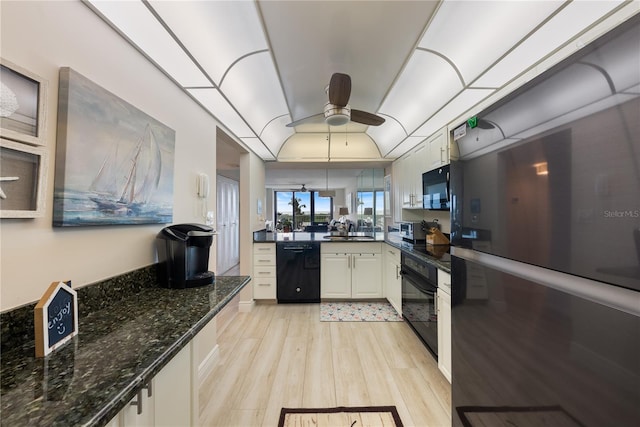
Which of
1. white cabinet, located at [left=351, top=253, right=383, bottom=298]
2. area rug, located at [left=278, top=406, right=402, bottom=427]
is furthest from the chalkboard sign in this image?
white cabinet, located at [left=351, top=253, right=383, bottom=298]

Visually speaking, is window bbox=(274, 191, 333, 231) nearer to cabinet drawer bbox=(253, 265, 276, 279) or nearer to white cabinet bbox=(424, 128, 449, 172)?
cabinet drawer bbox=(253, 265, 276, 279)

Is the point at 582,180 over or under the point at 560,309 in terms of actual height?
over

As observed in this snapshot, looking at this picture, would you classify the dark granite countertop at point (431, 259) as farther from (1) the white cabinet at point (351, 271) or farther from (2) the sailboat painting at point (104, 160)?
(2) the sailboat painting at point (104, 160)

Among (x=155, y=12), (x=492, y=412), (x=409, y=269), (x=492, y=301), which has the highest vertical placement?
(x=155, y=12)

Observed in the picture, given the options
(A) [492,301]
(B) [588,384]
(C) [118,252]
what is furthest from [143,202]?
(B) [588,384]

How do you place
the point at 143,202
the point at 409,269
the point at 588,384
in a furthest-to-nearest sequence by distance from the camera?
the point at 409,269
the point at 143,202
the point at 588,384

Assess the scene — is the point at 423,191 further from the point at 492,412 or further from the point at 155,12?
the point at 155,12

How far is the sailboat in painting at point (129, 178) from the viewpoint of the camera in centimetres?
104

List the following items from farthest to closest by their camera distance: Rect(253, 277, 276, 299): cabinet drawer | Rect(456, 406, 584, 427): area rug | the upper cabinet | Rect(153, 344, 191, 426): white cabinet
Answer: Rect(253, 277, 276, 299): cabinet drawer → the upper cabinet → Rect(153, 344, 191, 426): white cabinet → Rect(456, 406, 584, 427): area rug

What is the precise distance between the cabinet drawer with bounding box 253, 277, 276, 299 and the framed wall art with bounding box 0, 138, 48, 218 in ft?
9.47

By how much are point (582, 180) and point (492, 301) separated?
1.72 feet

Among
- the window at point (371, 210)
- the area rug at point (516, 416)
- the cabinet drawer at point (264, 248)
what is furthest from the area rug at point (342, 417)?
the window at point (371, 210)

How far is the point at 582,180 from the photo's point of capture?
0.62m

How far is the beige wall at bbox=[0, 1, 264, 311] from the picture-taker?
76 centimetres
